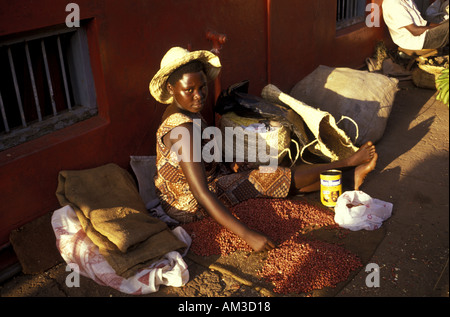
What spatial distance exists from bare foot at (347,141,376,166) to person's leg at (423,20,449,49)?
3100mm

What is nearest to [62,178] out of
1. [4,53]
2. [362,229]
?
[4,53]

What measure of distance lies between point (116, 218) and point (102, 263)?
33 cm

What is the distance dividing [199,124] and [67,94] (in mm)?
1061

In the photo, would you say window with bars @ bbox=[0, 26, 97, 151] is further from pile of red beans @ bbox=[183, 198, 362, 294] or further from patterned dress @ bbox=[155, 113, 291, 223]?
pile of red beans @ bbox=[183, 198, 362, 294]

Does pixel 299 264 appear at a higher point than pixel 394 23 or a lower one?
lower

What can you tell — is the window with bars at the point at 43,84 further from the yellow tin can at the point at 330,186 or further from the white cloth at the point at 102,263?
the yellow tin can at the point at 330,186

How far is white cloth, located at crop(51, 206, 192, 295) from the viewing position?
3.22 meters

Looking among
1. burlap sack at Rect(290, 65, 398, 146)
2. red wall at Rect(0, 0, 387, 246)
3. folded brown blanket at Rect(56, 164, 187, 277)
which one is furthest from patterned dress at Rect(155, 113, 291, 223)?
burlap sack at Rect(290, 65, 398, 146)

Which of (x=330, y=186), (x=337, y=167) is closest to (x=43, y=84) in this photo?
(x=330, y=186)

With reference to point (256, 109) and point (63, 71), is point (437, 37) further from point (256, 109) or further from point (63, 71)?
point (63, 71)

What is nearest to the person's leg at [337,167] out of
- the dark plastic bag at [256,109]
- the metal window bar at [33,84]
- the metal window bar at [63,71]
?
the dark plastic bag at [256,109]

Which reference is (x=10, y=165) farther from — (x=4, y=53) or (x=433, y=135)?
(x=433, y=135)

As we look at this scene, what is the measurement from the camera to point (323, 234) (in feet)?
12.3

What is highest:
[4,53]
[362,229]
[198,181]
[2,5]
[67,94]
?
[2,5]
